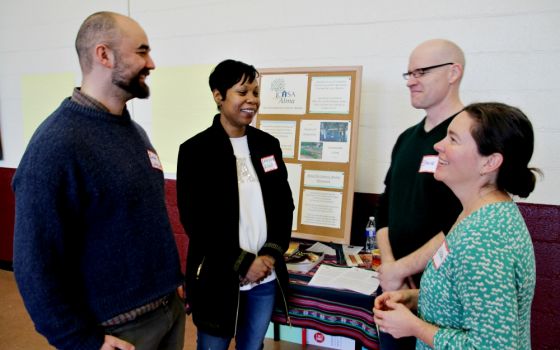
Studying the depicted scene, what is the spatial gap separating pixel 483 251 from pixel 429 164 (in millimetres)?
483

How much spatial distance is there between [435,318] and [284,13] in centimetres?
216

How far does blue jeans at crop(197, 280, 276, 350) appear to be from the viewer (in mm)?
1514

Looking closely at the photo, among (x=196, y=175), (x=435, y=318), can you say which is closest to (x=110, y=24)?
(x=196, y=175)

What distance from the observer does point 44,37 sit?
10.6 ft

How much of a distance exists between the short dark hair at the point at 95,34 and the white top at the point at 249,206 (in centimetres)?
61

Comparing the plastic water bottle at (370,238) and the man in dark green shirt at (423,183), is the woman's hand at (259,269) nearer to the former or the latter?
the man in dark green shirt at (423,183)

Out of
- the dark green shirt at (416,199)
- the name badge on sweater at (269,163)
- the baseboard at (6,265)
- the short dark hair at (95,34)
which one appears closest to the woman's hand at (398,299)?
the dark green shirt at (416,199)

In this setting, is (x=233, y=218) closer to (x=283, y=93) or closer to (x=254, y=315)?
(x=254, y=315)

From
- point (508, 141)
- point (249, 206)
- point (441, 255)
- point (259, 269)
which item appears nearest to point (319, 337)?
point (259, 269)

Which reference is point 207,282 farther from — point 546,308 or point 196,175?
point 546,308

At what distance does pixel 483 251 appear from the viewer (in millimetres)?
750

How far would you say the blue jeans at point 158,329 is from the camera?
42.9 inches

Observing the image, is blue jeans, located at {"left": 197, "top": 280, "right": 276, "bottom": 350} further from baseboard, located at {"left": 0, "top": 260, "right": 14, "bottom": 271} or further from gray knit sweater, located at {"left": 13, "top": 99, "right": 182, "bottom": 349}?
baseboard, located at {"left": 0, "top": 260, "right": 14, "bottom": 271}

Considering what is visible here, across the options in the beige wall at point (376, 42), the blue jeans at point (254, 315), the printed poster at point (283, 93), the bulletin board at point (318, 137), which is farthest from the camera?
the printed poster at point (283, 93)
